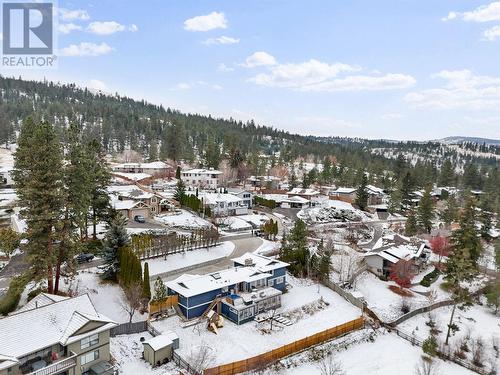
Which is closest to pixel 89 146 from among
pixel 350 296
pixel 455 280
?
pixel 350 296

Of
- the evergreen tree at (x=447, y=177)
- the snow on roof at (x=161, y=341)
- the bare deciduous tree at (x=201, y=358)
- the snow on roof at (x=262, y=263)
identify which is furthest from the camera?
the evergreen tree at (x=447, y=177)

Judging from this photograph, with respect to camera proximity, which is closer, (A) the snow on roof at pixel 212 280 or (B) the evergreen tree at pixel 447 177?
(A) the snow on roof at pixel 212 280

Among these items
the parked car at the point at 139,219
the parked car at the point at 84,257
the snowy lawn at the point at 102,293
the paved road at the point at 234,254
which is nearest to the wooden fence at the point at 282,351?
the snowy lawn at the point at 102,293

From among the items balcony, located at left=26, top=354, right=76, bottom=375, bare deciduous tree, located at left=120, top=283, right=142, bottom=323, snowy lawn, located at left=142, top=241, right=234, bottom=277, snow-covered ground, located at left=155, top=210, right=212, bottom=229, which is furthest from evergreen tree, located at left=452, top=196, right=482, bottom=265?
balcony, located at left=26, top=354, right=76, bottom=375

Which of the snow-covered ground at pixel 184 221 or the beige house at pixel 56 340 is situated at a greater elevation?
the beige house at pixel 56 340

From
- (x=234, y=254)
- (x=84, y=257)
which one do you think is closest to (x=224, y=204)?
(x=234, y=254)

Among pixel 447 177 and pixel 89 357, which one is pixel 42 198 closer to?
pixel 89 357

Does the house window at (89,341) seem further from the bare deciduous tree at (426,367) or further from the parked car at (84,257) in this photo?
the bare deciduous tree at (426,367)

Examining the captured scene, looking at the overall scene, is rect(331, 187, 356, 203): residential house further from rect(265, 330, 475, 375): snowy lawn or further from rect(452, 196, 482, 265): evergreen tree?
rect(265, 330, 475, 375): snowy lawn
